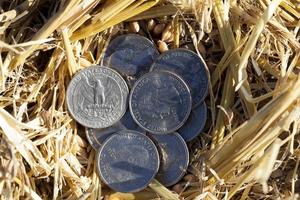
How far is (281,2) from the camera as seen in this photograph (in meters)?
1.59

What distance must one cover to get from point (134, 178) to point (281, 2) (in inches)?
22.9

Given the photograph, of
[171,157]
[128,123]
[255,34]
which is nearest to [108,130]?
[128,123]

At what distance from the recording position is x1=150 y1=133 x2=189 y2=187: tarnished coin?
1.62m

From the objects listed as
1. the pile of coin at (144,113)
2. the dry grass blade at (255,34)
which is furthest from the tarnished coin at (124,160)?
the dry grass blade at (255,34)

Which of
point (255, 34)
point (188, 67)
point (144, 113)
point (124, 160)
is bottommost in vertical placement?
point (124, 160)

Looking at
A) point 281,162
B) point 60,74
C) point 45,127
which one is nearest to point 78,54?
point 60,74

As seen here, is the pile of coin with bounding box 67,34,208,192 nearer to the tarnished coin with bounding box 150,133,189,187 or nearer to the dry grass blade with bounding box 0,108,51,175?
the tarnished coin with bounding box 150,133,189,187

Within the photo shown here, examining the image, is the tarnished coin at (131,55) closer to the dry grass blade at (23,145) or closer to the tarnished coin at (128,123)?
the tarnished coin at (128,123)

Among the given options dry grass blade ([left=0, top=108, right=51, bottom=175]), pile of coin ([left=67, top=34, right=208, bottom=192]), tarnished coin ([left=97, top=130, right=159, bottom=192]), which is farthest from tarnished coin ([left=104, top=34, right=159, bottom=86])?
dry grass blade ([left=0, top=108, right=51, bottom=175])

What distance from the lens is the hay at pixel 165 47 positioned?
4.99 feet

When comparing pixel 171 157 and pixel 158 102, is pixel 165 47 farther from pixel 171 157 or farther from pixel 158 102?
pixel 171 157

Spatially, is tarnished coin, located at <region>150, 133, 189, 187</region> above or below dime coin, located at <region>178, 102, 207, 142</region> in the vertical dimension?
below

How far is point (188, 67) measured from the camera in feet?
5.37

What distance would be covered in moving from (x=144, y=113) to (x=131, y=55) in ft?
0.52
